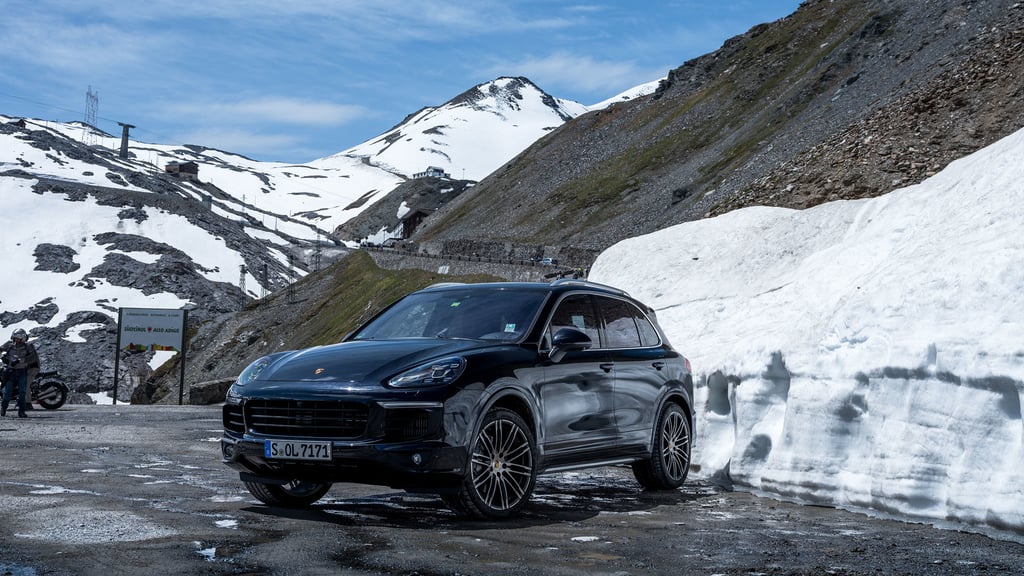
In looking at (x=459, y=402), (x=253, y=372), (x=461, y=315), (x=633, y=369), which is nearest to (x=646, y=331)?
(x=633, y=369)

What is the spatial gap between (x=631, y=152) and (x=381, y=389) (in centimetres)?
8716

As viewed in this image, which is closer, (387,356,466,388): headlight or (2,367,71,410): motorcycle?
(387,356,466,388): headlight

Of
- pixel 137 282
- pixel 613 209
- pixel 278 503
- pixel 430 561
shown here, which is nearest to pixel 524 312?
pixel 278 503

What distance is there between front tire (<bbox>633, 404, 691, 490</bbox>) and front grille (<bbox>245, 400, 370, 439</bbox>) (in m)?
3.49

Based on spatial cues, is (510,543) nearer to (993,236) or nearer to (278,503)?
(278,503)

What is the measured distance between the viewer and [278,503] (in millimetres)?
8219

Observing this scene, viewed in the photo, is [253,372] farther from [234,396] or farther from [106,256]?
[106,256]

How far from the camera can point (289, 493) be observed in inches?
323

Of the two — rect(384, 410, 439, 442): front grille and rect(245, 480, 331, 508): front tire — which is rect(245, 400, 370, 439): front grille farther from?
rect(245, 480, 331, 508): front tire

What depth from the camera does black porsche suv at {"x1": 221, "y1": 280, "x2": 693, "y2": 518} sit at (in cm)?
725

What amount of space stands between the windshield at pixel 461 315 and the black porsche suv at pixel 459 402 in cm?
1

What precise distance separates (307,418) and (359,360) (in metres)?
0.57

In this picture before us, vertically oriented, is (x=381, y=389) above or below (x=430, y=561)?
above

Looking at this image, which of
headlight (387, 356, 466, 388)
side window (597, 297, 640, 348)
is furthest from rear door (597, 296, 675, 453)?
headlight (387, 356, 466, 388)
